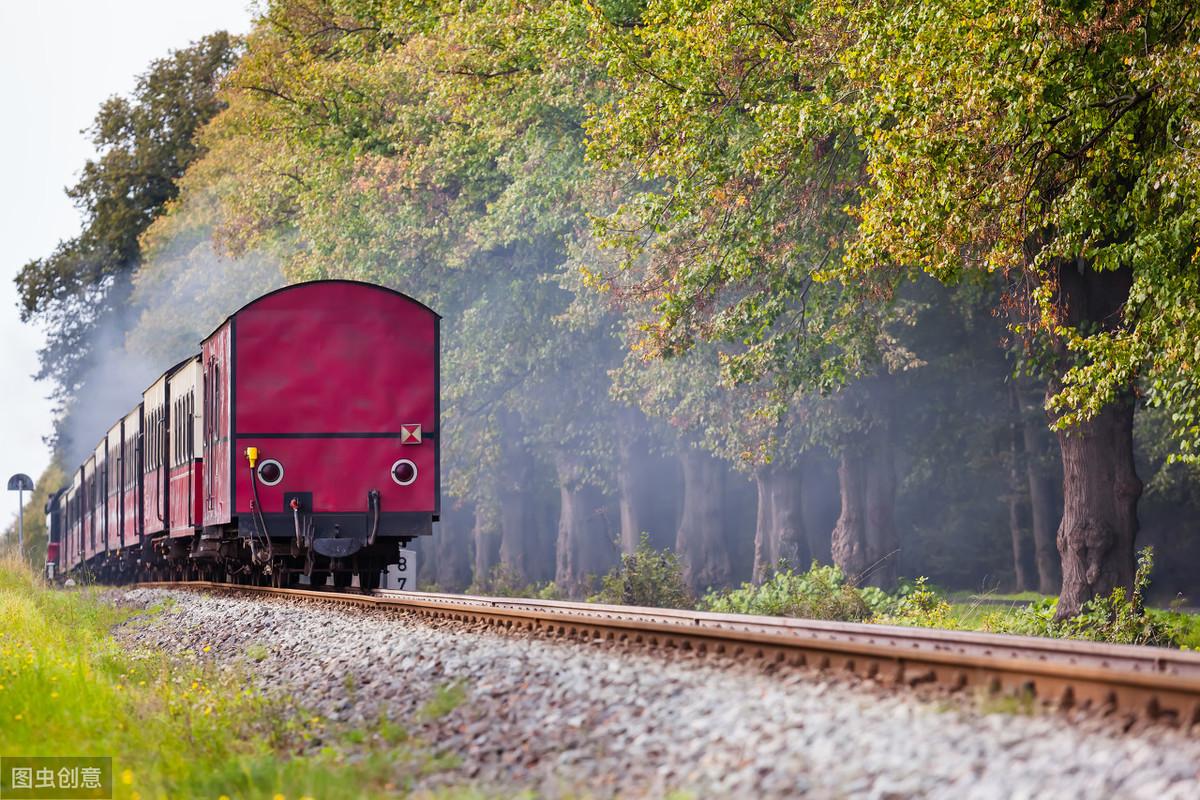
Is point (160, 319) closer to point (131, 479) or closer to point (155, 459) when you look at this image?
point (131, 479)

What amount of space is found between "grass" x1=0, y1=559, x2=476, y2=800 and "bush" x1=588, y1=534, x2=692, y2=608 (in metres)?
13.3

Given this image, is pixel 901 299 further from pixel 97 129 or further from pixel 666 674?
pixel 97 129

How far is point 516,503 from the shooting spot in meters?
44.1

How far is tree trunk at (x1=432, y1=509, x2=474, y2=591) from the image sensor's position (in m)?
47.4

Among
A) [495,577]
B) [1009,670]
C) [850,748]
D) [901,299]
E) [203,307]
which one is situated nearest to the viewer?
[850,748]

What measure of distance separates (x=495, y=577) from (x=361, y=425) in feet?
71.8

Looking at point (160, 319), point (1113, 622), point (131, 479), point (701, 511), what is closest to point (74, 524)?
point (160, 319)

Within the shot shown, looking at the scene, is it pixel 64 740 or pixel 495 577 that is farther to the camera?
pixel 495 577

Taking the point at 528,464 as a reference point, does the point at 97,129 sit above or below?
above

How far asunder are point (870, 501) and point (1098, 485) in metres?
16.6

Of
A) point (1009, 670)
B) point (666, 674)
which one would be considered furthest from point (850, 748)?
point (666, 674)

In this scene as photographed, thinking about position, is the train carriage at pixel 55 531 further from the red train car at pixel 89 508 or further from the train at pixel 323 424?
the train at pixel 323 424

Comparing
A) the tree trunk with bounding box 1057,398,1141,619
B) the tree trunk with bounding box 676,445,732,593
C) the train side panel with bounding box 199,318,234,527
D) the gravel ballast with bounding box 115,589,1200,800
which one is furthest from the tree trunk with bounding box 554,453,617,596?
the gravel ballast with bounding box 115,589,1200,800

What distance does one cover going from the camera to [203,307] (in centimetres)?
5409
